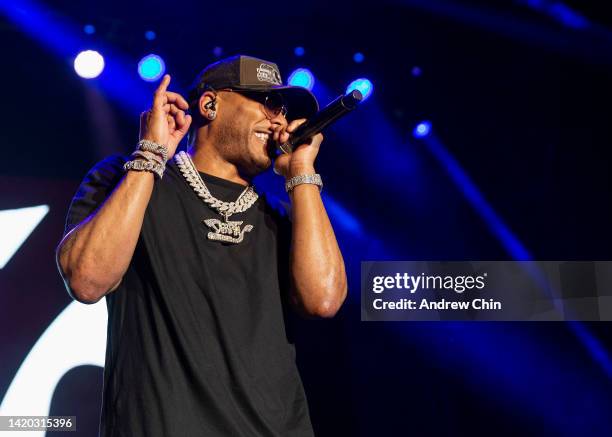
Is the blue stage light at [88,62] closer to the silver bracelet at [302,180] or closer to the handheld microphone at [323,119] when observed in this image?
the handheld microphone at [323,119]

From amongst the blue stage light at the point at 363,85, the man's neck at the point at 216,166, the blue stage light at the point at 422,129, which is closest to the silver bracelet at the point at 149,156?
the man's neck at the point at 216,166

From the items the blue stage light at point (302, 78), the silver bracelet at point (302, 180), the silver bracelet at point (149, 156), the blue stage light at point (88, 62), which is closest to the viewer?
the silver bracelet at point (149, 156)

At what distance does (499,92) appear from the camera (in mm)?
3766

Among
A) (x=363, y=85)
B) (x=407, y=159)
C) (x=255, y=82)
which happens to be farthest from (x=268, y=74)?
(x=407, y=159)

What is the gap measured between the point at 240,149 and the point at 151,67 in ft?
5.73

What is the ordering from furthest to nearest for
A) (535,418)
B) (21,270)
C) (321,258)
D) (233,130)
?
(535,418) → (21,270) → (233,130) → (321,258)

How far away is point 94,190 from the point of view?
159 centimetres

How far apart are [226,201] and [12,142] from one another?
2.03 meters

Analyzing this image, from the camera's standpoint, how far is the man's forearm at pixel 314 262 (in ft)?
5.33

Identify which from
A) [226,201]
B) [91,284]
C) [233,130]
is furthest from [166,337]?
[233,130]

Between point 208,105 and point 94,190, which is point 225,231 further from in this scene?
point 208,105

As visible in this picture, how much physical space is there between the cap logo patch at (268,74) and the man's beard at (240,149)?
0.54 ft

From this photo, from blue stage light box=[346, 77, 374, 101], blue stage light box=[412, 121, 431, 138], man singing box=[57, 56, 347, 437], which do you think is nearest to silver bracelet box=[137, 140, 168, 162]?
man singing box=[57, 56, 347, 437]

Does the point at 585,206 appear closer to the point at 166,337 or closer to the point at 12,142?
the point at 166,337
